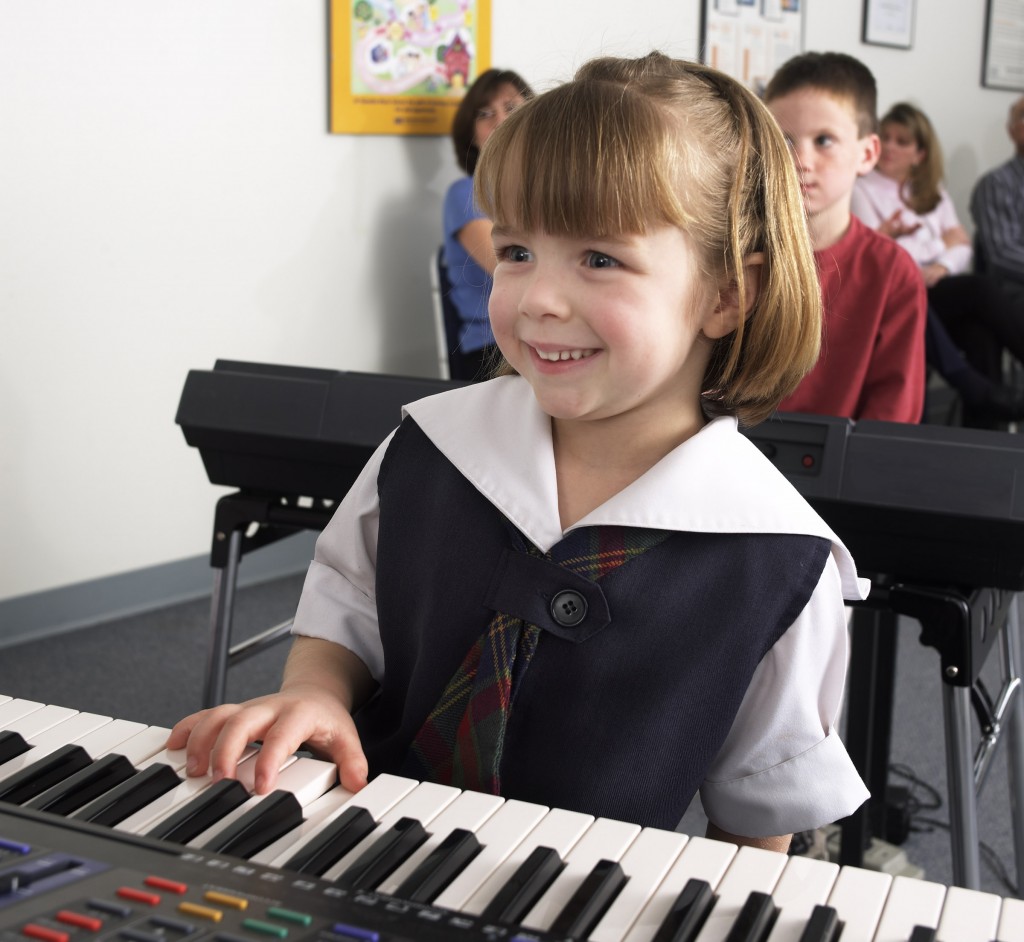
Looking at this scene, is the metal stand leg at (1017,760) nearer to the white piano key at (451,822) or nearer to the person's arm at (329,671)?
the person's arm at (329,671)

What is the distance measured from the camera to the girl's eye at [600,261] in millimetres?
971

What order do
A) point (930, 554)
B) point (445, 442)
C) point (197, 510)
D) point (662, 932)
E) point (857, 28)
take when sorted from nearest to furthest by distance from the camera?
point (662, 932) → point (445, 442) → point (930, 554) → point (197, 510) → point (857, 28)

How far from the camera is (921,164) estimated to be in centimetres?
523

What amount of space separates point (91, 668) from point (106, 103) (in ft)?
4.39

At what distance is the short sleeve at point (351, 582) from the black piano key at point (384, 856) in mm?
423

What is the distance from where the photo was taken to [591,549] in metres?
0.99

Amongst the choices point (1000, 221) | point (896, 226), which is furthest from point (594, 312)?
point (1000, 221)

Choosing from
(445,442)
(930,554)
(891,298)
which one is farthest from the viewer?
(891,298)

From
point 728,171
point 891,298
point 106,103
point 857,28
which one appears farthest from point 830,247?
point 857,28

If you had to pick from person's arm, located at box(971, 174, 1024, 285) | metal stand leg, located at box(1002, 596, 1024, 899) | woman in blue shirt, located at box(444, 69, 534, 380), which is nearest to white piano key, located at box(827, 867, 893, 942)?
metal stand leg, located at box(1002, 596, 1024, 899)

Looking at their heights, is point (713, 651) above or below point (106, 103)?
below

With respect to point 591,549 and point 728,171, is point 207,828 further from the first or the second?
point 728,171

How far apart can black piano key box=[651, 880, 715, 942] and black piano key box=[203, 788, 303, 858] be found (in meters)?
0.23

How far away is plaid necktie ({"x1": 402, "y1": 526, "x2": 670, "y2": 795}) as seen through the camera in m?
0.99
